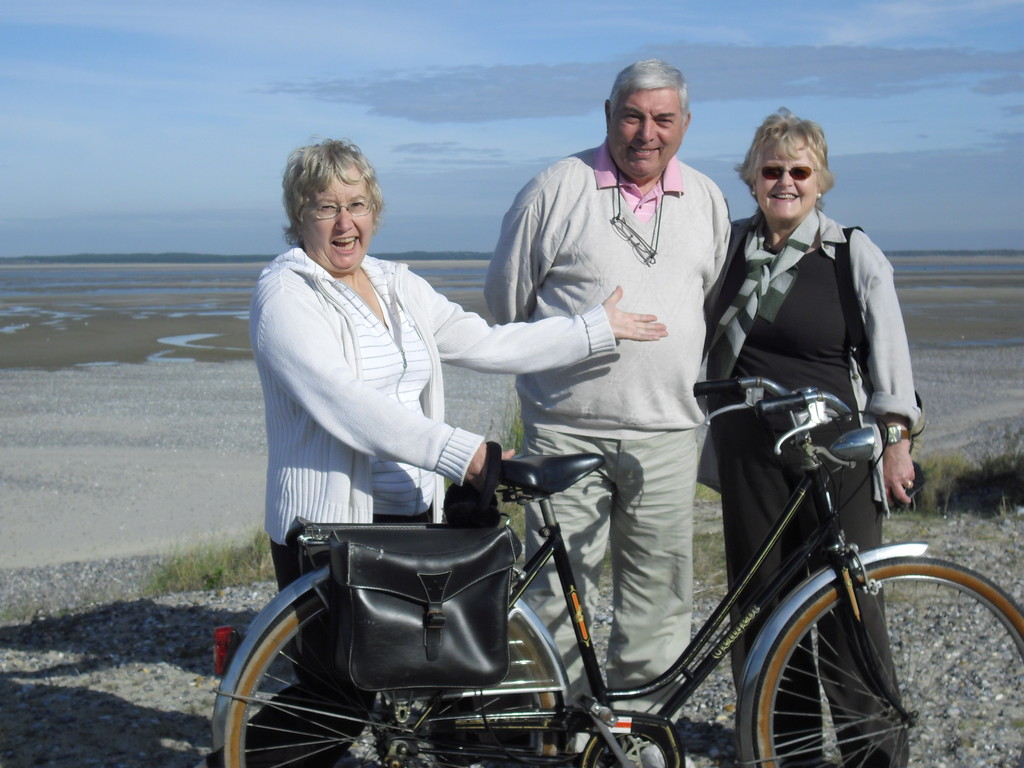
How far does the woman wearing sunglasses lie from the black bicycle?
10 cm

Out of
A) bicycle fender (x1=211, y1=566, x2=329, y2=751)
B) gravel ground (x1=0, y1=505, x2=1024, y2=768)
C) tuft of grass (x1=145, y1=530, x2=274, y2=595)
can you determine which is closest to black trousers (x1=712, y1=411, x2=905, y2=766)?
gravel ground (x1=0, y1=505, x2=1024, y2=768)

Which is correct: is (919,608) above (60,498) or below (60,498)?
above

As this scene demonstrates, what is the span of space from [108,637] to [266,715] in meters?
2.47

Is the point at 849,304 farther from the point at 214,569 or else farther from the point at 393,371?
the point at 214,569

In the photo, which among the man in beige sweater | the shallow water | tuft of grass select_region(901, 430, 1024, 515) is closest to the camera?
the man in beige sweater

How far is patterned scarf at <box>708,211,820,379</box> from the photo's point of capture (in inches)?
144

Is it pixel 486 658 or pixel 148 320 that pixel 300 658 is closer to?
pixel 486 658

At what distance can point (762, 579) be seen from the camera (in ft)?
11.6

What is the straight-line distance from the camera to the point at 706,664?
3.44 m

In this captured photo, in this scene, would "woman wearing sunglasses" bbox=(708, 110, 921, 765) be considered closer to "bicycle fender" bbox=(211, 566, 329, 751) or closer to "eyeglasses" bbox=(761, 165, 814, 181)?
"eyeglasses" bbox=(761, 165, 814, 181)


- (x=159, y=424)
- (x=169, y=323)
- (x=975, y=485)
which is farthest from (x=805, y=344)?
(x=169, y=323)

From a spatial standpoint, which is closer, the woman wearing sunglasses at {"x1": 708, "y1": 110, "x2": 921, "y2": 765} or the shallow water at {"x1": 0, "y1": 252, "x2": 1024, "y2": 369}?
the woman wearing sunglasses at {"x1": 708, "y1": 110, "x2": 921, "y2": 765}

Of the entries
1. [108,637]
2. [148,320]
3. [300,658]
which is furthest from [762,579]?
[148,320]

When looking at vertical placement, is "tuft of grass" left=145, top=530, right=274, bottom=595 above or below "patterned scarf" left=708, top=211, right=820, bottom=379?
below
